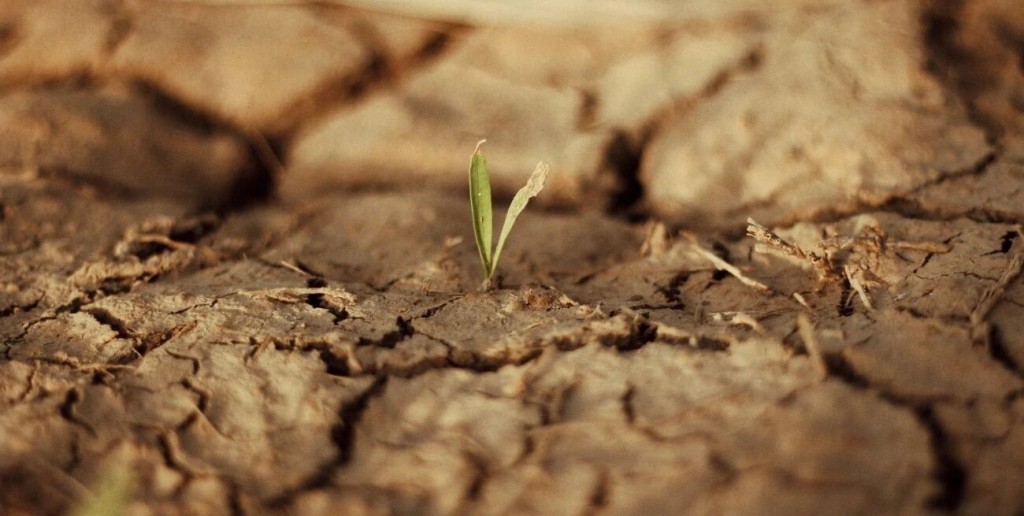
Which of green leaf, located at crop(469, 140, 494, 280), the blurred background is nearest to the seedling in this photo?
green leaf, located at crop(469, 140, 494, 280)

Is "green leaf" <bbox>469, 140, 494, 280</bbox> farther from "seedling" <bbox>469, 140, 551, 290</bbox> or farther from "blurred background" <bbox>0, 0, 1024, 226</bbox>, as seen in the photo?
"blurred background" <bbox>0, 0, 1024, 226</bbox>

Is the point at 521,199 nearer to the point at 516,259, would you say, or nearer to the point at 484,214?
the point at 484,214

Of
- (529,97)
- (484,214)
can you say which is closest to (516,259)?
(484,214)

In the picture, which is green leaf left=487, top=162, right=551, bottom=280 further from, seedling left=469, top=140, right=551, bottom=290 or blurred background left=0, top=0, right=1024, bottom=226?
blurred background left=0, top=0, right=1024, bottom=226

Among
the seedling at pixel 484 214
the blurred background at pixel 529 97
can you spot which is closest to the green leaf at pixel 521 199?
the seedling at pixel 484 214

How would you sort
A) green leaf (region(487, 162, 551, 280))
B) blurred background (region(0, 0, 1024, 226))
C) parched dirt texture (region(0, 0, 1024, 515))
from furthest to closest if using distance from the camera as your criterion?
blurred background (region(0, 0, 1024, 226)), green leaf (region(487, 162, 551, 280)), parched dirt texture (region(0, 0, 1024, 515))

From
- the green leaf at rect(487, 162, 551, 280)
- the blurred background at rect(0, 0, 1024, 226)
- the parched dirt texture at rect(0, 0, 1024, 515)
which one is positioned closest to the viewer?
the parched dirt texture at rect(0, 0, 1024, 515)

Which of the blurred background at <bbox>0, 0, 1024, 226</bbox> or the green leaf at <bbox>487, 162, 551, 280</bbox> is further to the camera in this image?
the blurred background at <bbox>0, 0, 1024, 226</bbox>

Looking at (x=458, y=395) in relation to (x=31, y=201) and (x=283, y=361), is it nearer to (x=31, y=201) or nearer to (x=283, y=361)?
(x=283, y=361)

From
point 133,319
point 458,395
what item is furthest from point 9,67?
point 458,395
